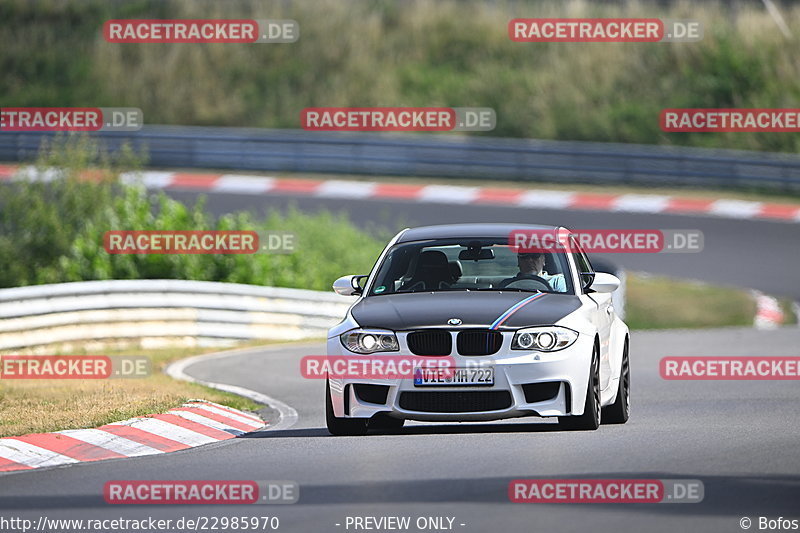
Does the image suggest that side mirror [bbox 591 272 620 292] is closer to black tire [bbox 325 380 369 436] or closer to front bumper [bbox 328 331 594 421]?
front bumper [bbox 328 331 594 421]

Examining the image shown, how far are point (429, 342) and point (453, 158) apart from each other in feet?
79.9

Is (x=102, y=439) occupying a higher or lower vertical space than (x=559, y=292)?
lower

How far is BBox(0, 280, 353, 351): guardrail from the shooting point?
62.0ft

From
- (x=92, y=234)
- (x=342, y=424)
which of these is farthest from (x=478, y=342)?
(x=92, y=234)

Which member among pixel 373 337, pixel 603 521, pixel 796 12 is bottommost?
pixel 603 521

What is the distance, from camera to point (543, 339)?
10648 mm

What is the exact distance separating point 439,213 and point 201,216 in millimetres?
7730

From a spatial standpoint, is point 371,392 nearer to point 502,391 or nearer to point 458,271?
point 502,391

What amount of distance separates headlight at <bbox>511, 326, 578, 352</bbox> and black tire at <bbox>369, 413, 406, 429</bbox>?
98 centimetres

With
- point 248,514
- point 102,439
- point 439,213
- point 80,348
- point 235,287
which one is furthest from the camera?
point 439,213

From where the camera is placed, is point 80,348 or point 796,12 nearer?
point 80,348

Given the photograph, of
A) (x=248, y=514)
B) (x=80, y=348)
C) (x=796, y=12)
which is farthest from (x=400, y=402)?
(x=796, y=12)

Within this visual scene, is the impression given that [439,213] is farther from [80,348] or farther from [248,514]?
[248,514]

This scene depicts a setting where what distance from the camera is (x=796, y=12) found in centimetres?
4378
